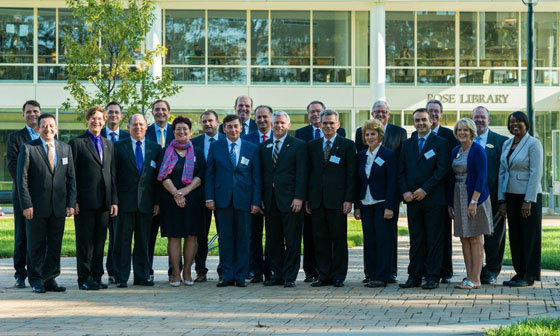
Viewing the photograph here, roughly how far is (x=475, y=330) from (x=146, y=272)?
516 centimetres

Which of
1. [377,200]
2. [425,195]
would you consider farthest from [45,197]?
[425,195]

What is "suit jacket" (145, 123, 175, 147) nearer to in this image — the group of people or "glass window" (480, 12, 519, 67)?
the group of people

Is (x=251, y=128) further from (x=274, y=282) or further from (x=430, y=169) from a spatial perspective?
(x=430, y=169)

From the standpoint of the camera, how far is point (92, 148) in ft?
36.5

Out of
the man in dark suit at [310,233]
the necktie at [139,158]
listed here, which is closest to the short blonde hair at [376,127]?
the man in dark suit at [310,233]

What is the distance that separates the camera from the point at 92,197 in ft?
36.1

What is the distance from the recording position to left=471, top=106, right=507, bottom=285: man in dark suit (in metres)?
11.5

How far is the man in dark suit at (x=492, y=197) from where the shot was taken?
452 inches

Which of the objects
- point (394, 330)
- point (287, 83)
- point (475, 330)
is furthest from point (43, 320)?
point (287, 83)

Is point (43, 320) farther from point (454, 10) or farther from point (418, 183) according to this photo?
point (454, 10)

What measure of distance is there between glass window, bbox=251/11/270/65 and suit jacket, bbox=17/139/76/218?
21.9 m

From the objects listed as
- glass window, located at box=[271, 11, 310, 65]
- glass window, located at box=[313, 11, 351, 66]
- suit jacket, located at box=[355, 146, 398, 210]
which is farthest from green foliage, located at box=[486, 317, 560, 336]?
glass window, located at box=[313, 11, 351, 66]

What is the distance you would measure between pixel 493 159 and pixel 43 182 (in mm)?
5692

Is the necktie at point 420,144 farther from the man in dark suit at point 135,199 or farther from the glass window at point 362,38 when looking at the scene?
the glass window at point 362,38
